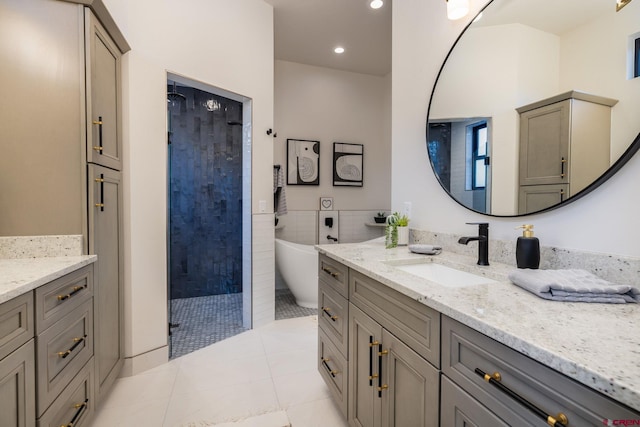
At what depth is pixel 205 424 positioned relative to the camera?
1574 millimetres

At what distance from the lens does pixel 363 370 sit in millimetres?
1300

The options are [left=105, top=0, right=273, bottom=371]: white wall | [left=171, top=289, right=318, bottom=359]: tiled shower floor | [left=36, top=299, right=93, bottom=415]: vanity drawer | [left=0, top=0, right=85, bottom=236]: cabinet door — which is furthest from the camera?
[left=171, top=289, right=318, bottom=359]: tiled shower floor

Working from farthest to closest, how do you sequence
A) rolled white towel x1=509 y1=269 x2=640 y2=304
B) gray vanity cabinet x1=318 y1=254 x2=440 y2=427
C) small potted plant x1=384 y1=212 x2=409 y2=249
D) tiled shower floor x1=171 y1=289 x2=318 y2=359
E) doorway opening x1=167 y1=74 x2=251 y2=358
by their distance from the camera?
doorway opening x1=167 y1=74 x2=251 y2=358, tiled shower floor x1=171 y1=289 x2=318 y2=359, small potted plant x1=384 y1=212 x2=409 y2=249, gray vanity cabinet x1=318 y1=254 x2=440 y2=427, rolled white towel x1=509 y1=269 x2=640 y2=304

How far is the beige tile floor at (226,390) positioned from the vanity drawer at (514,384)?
1.15 meters

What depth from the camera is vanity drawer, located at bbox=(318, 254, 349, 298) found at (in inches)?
58.5

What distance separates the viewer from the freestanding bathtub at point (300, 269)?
324 cm

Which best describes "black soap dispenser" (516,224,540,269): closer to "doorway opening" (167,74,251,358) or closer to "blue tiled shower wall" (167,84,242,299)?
"doorway opening" (167,74,251,358)

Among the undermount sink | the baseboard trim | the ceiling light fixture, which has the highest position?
the ceiling light fixture

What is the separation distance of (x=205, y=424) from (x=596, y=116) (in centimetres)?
220

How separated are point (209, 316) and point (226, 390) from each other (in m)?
1.34

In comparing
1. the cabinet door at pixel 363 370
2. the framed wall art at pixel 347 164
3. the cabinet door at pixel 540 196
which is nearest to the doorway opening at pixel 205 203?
the framed wall art at pixel 347 164

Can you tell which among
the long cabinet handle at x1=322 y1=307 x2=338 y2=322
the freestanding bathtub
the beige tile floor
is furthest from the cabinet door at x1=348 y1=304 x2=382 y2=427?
the freestanding bathtub

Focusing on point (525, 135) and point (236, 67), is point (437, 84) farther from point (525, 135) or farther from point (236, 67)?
point (236, 67)

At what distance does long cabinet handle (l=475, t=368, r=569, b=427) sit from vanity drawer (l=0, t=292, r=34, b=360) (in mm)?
1362
